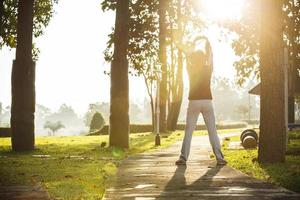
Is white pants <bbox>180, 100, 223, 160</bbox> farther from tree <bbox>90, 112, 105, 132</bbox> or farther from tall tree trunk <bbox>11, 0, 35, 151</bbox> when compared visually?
tree <bbox>90, 112, 105, 132</bbox>

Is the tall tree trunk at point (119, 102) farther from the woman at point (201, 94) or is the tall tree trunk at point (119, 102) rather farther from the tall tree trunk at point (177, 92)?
the tall tree trunk at point (177, 92)

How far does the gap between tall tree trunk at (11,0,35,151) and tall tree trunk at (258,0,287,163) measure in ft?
27.1

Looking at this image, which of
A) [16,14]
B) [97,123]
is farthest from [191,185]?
[97,123]

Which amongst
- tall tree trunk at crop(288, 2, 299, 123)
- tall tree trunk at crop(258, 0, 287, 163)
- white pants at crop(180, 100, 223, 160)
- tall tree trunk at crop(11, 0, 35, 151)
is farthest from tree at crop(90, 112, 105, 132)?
white pants at crop(180, 100, 223, 160)

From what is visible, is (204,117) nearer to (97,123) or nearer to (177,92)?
(177,92)

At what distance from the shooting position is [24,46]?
50.0 feet

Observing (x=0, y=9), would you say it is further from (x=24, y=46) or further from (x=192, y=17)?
(x=192, y=17)

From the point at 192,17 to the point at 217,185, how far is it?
3467cm

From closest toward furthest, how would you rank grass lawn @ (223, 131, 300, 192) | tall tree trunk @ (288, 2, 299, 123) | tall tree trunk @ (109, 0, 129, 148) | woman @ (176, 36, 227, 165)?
grass lawn @ (223, 131, 300, 192), woman @ (176, 36, 227, 165), tall tree trunk @ (109, 0, 129, 148), tall tree trunk @ (288, 2, 299, 123)

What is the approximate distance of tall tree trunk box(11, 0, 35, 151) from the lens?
15.0 meters

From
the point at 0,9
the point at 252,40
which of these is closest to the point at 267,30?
the point at 0,9

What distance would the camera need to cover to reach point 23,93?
15.0m

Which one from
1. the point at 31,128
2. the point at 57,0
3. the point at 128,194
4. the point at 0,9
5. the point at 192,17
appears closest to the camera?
the point at 128,194

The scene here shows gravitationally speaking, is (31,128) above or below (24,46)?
below
